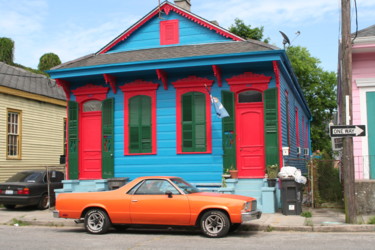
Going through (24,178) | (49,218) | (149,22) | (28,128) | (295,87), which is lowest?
(49,218)

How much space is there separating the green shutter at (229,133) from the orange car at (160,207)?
4238 millimetres

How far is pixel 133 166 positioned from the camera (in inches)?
623

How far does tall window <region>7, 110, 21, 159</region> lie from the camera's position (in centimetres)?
2141

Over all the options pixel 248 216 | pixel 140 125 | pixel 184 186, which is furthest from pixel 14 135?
pixel 248 216

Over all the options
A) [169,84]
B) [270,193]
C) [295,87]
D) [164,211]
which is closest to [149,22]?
[169,84]

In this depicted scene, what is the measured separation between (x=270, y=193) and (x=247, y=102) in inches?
125

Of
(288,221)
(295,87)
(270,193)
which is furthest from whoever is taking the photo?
(295,87)

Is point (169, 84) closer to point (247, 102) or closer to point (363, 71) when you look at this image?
point (247, 102)

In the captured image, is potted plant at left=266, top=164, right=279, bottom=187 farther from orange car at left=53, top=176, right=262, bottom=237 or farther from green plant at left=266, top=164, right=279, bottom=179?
orange car at left=53, top=176, right=262, bottom=237

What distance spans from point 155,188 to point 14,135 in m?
13.5

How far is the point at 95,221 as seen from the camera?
416 inches

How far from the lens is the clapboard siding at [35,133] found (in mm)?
20906

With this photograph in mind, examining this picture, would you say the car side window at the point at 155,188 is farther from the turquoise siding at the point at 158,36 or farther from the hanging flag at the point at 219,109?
the turquoise siding at the point at 158,36

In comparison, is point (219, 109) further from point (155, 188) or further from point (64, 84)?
point (64, 84)
